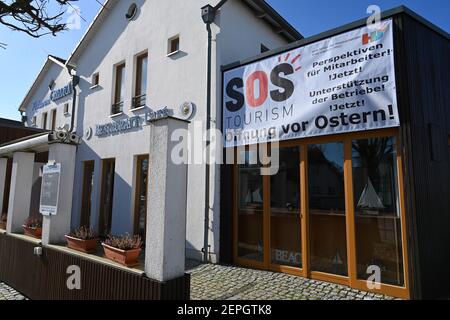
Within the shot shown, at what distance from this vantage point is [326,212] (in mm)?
5371

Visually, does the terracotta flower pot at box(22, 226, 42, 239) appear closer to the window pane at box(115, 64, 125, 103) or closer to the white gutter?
the white gutter

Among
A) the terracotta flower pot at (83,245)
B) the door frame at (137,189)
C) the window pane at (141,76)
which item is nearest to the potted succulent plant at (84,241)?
the terracotta flower pot at (83,245)

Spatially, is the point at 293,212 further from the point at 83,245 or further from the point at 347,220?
the point at 83,245

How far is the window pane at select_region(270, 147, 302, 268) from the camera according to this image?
5734mm

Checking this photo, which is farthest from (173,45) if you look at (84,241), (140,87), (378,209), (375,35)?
(378,209)

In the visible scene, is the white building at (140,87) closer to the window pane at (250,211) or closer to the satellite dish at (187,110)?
the satellite dish at (187,110)

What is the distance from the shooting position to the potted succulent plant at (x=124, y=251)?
12.4 feet

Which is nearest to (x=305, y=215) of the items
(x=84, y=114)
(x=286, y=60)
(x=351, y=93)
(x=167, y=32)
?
(x=351, y=93)

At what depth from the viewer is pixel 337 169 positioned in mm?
5312

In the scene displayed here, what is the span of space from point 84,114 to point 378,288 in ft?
34.6

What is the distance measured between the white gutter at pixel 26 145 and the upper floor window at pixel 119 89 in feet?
11.1

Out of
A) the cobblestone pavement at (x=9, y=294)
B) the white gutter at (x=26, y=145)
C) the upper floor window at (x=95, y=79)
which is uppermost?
the upper floor window at (x=95, y=79)

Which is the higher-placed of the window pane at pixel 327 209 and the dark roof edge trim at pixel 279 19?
the dark roof edge trim at pixel 279 19

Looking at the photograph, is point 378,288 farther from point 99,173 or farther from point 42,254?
point 99,173
